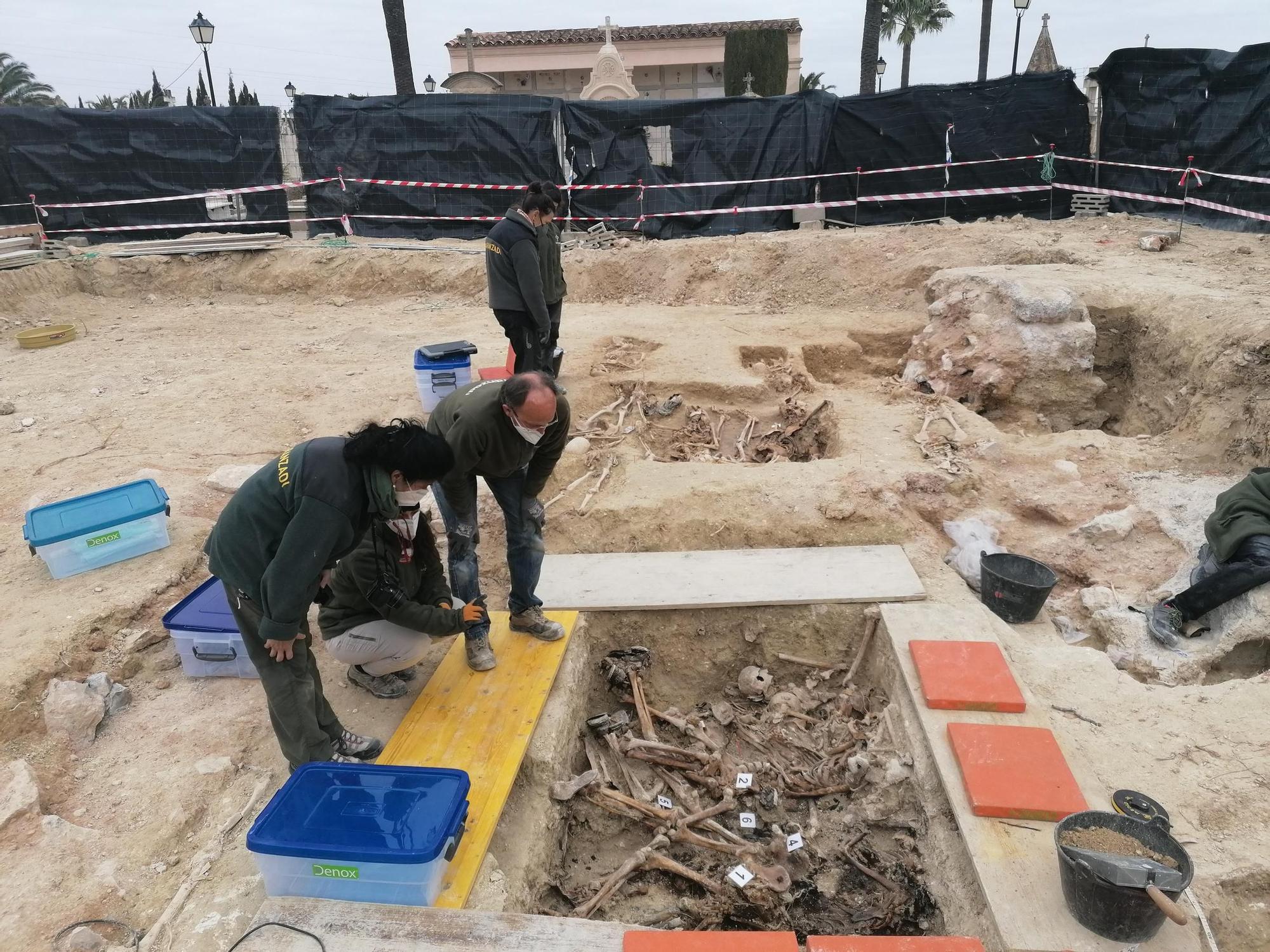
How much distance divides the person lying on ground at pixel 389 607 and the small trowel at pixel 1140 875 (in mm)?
2812

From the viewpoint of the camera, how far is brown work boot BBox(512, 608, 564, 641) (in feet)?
15.3

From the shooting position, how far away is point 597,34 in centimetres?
3797

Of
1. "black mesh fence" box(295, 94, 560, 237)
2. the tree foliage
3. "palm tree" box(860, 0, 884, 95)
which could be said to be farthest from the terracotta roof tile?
"black mesh fence" box(295, 94, 560, 237)

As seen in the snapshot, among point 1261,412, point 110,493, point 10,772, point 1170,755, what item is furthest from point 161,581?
point 1261,412

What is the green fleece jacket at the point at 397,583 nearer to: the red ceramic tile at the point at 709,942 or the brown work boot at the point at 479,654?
the brown work boot at the point at 479,654

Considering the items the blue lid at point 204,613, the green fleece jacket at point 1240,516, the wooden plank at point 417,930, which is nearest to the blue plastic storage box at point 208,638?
the blue lid at point 204,613

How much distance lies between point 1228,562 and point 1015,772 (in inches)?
100

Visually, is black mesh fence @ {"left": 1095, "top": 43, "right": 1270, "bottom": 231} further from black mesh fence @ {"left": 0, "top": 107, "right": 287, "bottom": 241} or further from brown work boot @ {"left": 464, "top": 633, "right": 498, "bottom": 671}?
black mesh fence @ {"left": 0, "top": 107, "right": 287, "bottom": 241}

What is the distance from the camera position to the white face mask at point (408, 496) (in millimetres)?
3232

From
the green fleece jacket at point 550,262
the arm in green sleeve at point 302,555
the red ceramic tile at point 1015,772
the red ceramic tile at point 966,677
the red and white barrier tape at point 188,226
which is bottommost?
the red ceramic tile at point 1015,772

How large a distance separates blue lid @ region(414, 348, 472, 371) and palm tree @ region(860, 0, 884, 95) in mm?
19383

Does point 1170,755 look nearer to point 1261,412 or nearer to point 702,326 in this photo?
point 1261,412

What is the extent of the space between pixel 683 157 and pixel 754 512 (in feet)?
37.2

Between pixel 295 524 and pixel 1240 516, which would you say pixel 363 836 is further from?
pixel 1240 516
